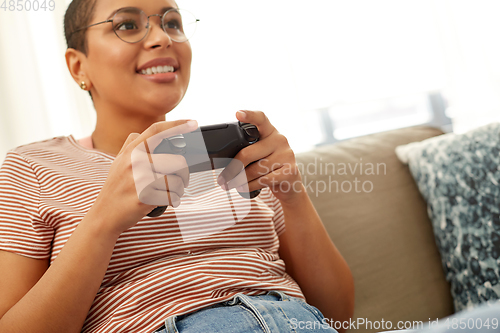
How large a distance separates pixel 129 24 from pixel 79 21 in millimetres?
139

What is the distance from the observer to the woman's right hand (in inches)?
22.3

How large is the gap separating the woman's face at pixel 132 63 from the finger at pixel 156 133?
0.27 metres

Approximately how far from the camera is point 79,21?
87 centimetres

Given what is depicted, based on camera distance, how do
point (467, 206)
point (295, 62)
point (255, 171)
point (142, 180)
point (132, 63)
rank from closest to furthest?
point (142, 180) → point (255, 171) → point (132, 63) → point (467, 206) → point (295, 62)

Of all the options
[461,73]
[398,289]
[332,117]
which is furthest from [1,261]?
[461,73]

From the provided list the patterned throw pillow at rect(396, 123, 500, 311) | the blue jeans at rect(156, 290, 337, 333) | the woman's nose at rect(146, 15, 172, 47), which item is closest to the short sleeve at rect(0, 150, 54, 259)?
the blue jeans at rect(156, 290, 337, 333)

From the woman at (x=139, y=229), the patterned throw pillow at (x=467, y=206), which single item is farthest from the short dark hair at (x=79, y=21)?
the patterned throw pillow at (x=467, y=206)

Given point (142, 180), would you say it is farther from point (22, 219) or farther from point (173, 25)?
point (173, 25)

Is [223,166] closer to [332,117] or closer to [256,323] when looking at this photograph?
Answer: [256,323]

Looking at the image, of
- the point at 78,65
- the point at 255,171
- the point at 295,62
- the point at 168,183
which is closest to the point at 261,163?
the point at 255,171

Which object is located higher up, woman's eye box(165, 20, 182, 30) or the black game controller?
woman's eye box(165, 20, 182, 30)

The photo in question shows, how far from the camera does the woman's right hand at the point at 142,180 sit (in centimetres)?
57

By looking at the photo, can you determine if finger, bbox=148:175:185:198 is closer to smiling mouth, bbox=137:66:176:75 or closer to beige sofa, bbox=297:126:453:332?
smiling mouth, bbox=137:66:176:75

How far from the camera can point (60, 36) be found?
148cm
